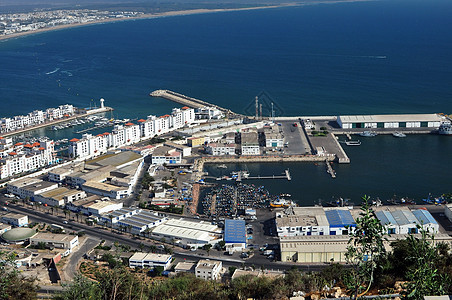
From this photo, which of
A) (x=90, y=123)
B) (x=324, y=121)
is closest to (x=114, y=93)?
(x=90, y=123)

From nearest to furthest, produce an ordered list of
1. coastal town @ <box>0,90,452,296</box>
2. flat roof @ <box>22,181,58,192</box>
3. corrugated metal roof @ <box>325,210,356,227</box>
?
1. coastal town @ <box>0,90,452,296</box>
2. corrugated metal roof @ <box>325,210,356,227</box>
3. flat roof @ <box>22,181,58,192</box>

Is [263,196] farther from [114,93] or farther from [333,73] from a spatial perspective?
[333,73]

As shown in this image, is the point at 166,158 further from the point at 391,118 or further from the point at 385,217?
the point at 391,118

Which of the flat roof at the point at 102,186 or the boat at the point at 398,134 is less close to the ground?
the boat at the point at 398,134

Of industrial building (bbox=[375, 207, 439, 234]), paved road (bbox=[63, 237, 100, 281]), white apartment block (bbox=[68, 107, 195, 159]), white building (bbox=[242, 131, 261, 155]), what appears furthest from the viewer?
white apartment block (bbox=[68, 107, 195, 159])

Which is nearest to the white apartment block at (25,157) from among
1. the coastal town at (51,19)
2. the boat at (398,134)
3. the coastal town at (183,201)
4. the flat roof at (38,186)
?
the coastal town at (183,201)

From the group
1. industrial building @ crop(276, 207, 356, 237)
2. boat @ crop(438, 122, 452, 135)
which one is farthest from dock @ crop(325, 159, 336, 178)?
boat @ crop(438, 122, 452, 135)

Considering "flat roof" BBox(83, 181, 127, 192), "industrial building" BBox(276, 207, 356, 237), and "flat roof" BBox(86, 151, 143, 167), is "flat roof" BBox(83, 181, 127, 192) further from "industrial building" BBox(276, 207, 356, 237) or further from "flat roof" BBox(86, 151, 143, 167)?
"industrial building" BBox(276, 207, 356, 237)

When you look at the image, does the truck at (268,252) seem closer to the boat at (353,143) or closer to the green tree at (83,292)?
the green tree at (83,292)
